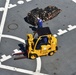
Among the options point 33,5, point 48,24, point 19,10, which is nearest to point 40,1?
point 33,5

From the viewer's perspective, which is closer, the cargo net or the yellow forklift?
the yellow forklift

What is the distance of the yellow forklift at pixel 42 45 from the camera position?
25484 mm

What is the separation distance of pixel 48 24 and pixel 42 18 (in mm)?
1316

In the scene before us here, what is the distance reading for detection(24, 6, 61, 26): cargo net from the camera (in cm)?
3133

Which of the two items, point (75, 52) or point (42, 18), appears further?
point (42, 18)

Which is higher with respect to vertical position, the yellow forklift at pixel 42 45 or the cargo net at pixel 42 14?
the cargo net at pixel 42 14

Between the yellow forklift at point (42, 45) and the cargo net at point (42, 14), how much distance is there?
5.44 meters

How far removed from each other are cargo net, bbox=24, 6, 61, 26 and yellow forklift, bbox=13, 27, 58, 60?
5441 mm

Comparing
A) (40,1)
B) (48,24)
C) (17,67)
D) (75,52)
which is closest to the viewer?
(17,67)

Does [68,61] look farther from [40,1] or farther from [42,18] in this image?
[40,1]

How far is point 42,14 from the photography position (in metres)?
31.9

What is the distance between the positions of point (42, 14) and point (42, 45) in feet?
24.2

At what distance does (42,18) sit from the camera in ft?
104

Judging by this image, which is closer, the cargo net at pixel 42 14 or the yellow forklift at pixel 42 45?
the yellow forklift at pixel 42 45
